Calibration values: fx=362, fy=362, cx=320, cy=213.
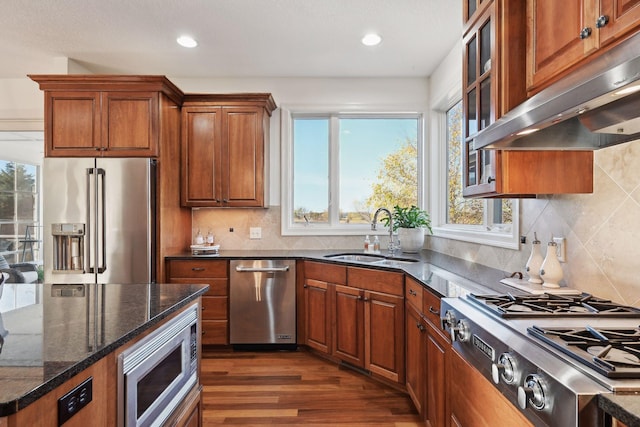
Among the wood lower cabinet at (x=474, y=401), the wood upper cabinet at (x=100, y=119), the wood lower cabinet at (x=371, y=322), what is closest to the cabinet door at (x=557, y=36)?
the wood lower cabinet at (x=474, y=401)

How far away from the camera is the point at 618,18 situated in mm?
1027

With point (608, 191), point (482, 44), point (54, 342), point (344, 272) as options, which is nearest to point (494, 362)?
point (608, 191)

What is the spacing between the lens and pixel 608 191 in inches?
57.2

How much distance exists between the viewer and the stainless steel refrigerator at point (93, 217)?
116 inches

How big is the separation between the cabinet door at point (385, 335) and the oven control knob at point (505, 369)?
1398 mm

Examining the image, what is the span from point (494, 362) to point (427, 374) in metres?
1.03

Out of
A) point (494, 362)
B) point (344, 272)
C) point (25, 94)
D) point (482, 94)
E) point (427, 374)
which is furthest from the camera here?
point (25, 94)

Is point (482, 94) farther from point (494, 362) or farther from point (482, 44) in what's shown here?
point (494, 362)

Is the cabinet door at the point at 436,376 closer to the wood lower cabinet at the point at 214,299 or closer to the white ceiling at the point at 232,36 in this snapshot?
the wood lower cabinet at the point at 214,299

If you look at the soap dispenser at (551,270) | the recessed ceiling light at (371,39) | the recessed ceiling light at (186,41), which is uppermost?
the recessed ceiling light at (186,41)

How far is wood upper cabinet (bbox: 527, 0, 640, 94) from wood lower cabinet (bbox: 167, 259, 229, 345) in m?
2.69

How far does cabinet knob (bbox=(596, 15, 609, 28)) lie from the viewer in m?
1.07

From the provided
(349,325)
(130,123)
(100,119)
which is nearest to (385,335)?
(349,325)

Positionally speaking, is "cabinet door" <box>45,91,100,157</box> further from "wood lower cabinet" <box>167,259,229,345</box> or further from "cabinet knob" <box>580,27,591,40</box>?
"cabinet knob" <box>580,27,591,40</box>
